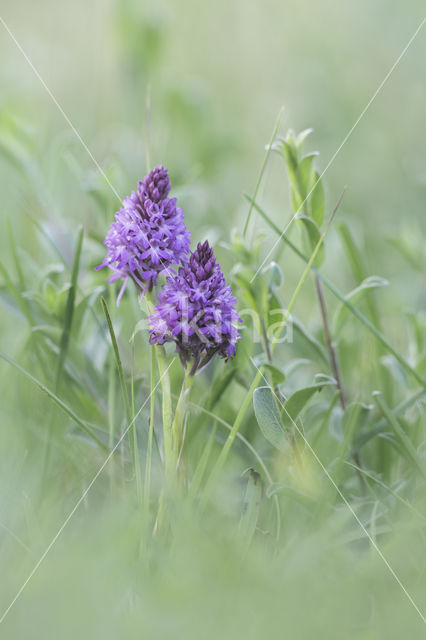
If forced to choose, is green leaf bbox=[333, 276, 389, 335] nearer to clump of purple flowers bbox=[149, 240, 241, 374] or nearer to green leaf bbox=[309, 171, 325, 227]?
green leaf bbox=[309, 171, 325, 227]

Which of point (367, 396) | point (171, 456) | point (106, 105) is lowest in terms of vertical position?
point (367, 396)

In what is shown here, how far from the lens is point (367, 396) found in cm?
163

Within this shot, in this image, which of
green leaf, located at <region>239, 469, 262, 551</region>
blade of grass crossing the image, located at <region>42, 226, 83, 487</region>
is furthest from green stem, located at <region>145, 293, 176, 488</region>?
blade of grass crossing the image, located at <region>42, 226, 83, 487</region>

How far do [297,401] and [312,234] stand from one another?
35cm

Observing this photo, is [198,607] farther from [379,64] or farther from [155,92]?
[379,64]

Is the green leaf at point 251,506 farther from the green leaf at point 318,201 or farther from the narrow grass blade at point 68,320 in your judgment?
the green leaf at point 318,201

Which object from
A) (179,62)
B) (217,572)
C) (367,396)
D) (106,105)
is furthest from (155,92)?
(217,572)

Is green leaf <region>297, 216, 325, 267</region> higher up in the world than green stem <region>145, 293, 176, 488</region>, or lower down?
higher up

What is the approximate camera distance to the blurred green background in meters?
1.01

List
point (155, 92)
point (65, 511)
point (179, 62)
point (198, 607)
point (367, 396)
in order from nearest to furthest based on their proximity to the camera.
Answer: point (198, 607)
point (65, 511)
point (367, 396)
point (155, 92)
point (179, 62)

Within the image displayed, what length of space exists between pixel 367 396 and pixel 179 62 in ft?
9.10

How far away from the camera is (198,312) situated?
1098mm

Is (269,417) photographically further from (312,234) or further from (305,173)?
(305,173)

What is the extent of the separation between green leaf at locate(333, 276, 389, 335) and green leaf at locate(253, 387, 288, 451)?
0.31 m
